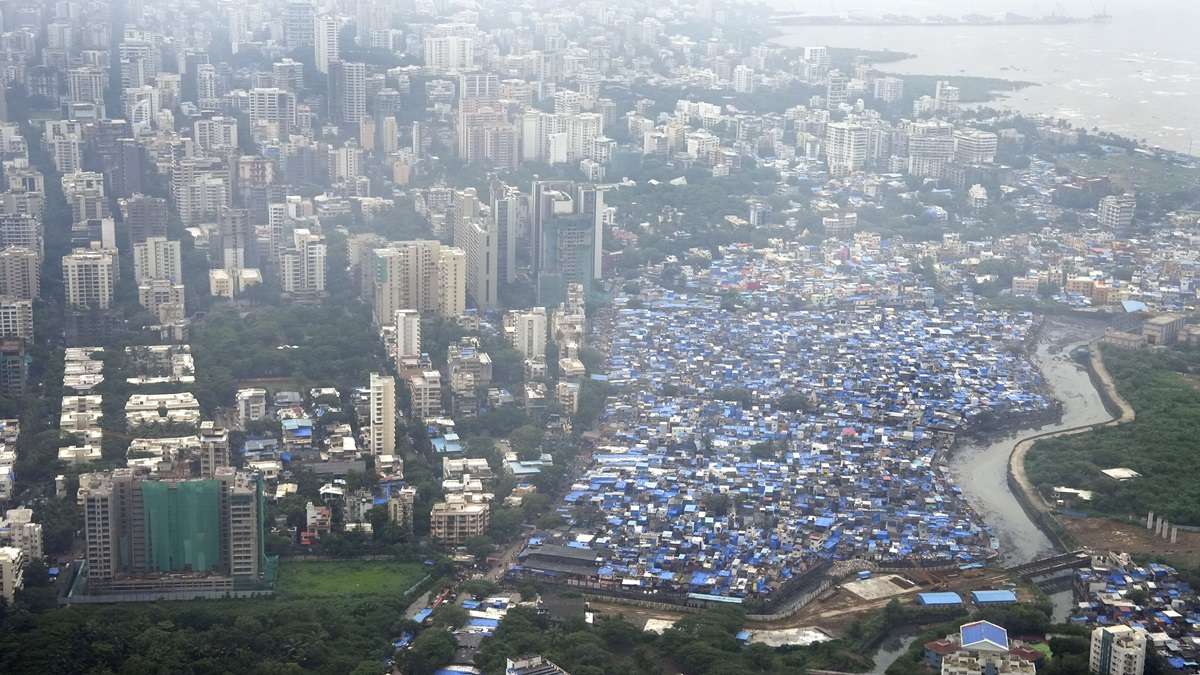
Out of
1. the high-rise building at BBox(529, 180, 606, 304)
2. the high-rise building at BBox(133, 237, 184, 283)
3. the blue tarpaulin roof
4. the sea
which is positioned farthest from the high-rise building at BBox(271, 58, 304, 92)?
the blue tarpaulin roof

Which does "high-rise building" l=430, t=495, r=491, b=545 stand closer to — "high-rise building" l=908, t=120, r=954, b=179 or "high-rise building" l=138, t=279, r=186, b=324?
"high-rise building" l=138, t=279, r=186, b=324

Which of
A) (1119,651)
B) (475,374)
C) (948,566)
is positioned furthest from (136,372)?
(1119,651)

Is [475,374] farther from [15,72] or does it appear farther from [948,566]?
[15,72]

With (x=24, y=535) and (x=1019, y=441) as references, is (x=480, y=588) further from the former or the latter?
(x=1019, y=441)

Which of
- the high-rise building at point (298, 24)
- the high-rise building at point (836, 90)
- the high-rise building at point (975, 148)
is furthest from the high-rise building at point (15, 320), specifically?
the high-rise building at point (836, 90)

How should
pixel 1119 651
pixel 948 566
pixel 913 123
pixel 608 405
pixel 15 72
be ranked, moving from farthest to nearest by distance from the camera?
pixel 913 123 < pixel 15 72 < pixel 608 405 < pixel 948 566 < pixel 1119 651
